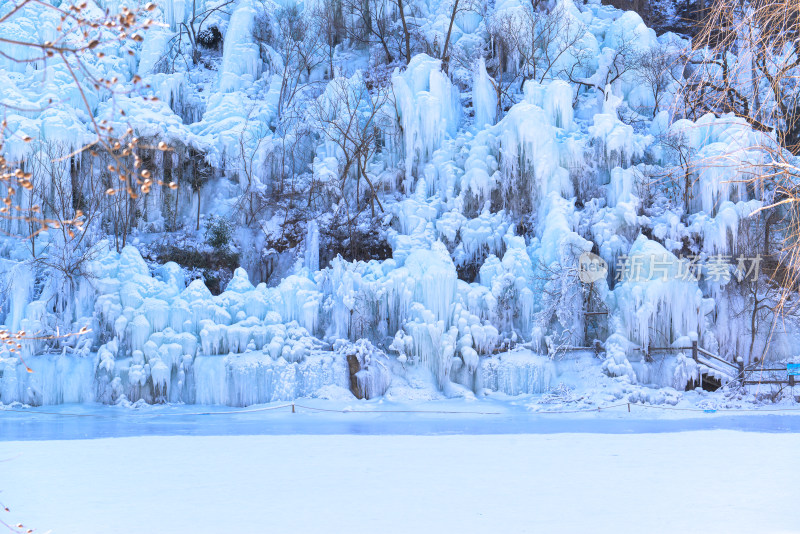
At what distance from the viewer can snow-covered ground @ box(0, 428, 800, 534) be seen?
21.0 ft

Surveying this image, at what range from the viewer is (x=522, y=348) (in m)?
17.8

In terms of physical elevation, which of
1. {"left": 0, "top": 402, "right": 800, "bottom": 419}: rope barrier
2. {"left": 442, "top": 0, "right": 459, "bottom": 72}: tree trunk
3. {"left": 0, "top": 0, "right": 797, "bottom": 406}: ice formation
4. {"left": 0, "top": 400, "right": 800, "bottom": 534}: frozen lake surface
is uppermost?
{"left": 442, "top": 0, "right": 459, "bottom": 72}: tree trunk

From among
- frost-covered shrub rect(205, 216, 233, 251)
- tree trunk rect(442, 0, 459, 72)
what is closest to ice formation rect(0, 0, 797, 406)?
tree trunk rect(442, 0, 459, 72)

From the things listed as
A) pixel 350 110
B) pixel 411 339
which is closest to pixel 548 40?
pixel 350 110

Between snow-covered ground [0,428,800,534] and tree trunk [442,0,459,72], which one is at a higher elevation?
tree trunk [442,0,459,72]

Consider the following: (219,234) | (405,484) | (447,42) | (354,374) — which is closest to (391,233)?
(219,234)

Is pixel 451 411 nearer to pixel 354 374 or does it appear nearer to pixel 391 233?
pixel 354 374

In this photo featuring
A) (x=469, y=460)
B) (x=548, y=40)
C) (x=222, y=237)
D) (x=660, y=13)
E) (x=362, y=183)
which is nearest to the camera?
(x=469, y=460)

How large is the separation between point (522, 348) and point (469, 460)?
8.46 m

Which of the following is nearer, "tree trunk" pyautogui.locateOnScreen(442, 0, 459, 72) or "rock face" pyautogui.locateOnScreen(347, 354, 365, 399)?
"rock face" pyautogui.locateOnScreen(347, 354, 365, 399)

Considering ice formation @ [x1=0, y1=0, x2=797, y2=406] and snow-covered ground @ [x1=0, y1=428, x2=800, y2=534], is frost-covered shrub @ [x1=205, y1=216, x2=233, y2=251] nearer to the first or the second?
ice formation @ [x1=0, y1=0, x2=797, y2=406]

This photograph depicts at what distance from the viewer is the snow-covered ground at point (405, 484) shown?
21.0ft

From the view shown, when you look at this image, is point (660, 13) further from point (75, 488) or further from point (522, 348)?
point (75, 488)

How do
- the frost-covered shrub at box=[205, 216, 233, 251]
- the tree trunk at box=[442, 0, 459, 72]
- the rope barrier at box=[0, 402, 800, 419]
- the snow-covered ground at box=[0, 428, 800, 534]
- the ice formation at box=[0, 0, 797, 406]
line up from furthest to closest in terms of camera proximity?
the tree trunk at box=[442, 0, 459, 72] → the frost-covered shrub at box=[205, 216, 233, 251] → the ice formation at box=[0, 0, 797, 406] → the rope barrier at box=[0, 402, 800, 419] → the snow-covered ground at box=[0, 428, 800, 534]
